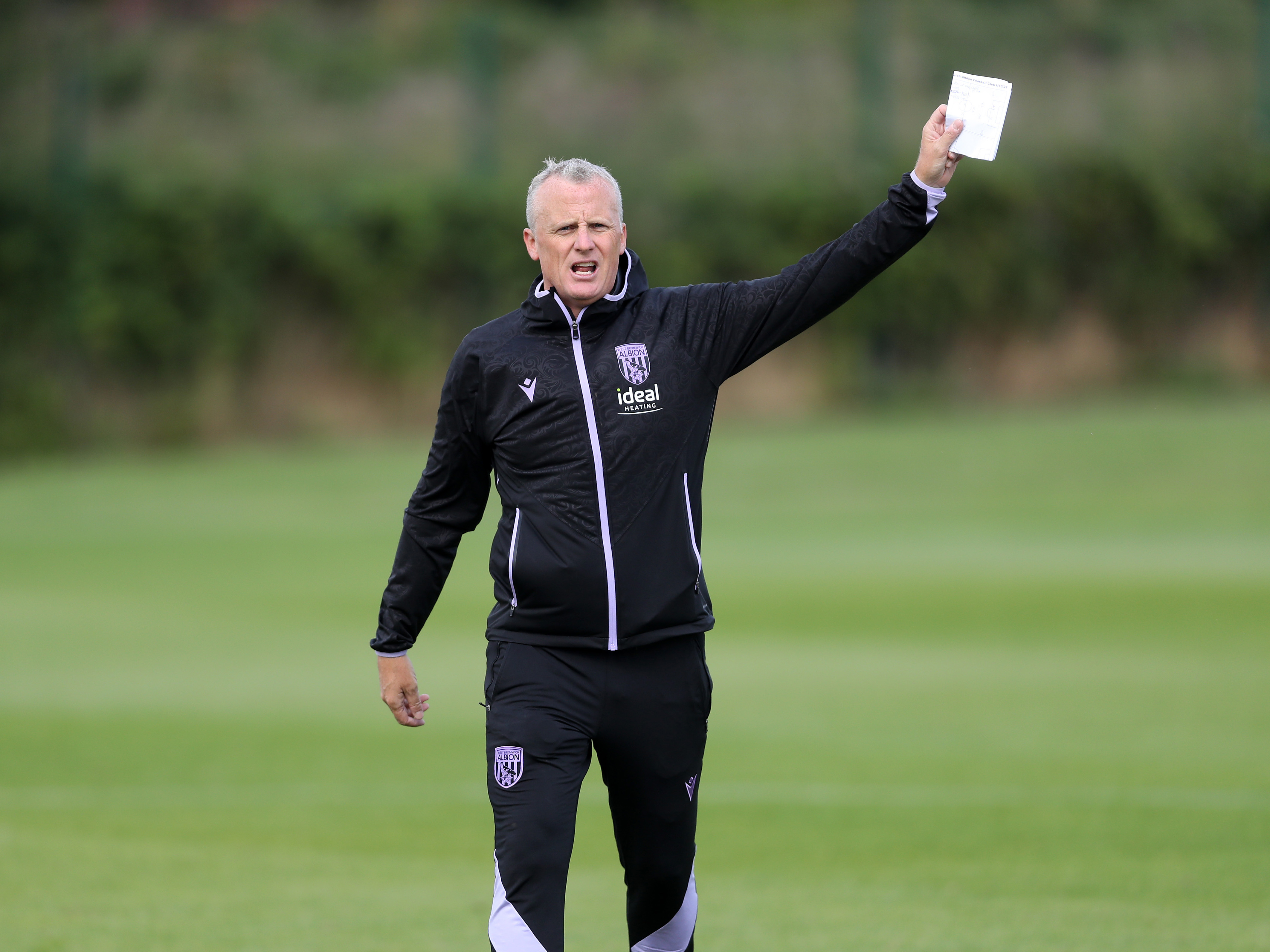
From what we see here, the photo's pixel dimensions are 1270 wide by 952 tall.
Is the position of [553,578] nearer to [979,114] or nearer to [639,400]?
[639,400]

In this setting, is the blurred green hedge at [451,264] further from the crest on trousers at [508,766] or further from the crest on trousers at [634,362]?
the crest on trousers at [508,766]

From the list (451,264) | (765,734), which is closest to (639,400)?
(765,734)

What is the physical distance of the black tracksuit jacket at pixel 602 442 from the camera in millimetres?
4152

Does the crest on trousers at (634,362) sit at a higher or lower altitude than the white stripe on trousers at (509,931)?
higher

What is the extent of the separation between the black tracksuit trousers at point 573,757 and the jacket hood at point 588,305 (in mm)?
747

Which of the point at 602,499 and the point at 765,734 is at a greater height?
the point at 602,499

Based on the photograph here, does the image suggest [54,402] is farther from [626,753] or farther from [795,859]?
[626,753]

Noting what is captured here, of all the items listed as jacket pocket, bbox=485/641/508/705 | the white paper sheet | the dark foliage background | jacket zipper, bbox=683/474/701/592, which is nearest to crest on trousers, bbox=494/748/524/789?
jacket pocket, bbox=485/641/508/705

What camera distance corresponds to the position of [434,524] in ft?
14.4

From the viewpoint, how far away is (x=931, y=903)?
610 centimetres

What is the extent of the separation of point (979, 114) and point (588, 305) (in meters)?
0.98

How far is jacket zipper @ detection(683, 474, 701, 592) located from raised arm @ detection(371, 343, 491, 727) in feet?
1.57

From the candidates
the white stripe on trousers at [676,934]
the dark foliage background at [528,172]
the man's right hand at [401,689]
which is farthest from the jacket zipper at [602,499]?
the dark foliage background at [528,172]

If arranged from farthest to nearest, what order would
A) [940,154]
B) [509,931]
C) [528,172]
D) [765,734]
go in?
[528,172] < [765,734] < [940,154] < [509,931]
